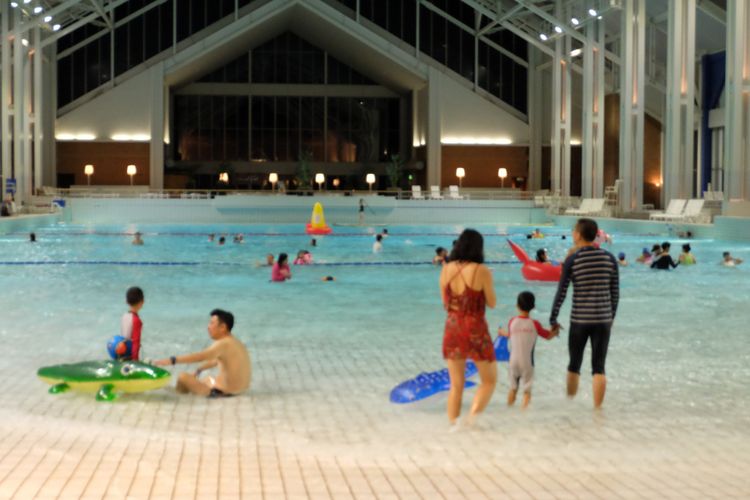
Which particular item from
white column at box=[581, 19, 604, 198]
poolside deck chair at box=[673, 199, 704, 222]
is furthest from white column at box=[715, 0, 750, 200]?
white column at box=[581, 19, 604, 198]

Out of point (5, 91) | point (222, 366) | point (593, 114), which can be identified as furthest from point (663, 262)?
point (5, 91)

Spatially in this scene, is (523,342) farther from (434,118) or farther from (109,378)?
(434,118)

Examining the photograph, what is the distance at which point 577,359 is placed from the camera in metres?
6.43

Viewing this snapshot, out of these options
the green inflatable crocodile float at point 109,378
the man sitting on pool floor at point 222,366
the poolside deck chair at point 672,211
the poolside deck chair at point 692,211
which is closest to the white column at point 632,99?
the poolside deck chair at point 672,211

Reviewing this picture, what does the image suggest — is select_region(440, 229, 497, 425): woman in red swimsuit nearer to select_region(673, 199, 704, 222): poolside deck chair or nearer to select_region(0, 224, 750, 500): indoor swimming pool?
select_region(0, 224, 750, 500): indoor swimming pool

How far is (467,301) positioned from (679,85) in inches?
1106

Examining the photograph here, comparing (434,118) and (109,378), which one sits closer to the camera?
(109,378)

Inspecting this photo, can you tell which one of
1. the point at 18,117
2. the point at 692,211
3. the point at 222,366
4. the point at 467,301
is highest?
the point at 18,117

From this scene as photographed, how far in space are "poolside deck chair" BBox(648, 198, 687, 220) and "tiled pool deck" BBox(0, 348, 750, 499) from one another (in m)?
24.3

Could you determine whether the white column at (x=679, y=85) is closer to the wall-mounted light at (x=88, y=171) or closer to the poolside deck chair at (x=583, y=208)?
the poolside deck chair at (x=583, y=208)

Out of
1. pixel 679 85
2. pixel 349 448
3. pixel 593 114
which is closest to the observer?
pixel 349 448

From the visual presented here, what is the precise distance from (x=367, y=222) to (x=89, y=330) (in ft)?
101

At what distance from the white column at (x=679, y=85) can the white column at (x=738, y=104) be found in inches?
148

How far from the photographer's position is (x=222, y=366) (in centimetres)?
677
